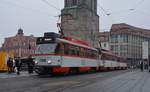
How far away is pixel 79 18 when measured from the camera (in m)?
110

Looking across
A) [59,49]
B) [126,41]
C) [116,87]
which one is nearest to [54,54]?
[59,49]

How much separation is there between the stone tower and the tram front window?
3102 inches

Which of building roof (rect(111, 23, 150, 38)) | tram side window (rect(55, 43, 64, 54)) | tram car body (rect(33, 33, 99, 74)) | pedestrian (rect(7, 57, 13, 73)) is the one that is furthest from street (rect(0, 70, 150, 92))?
building roof (rect(111, 23, 150, 38))

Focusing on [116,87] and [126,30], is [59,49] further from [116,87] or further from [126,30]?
[126,30]

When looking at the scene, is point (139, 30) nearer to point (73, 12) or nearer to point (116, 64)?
point (73, 12)

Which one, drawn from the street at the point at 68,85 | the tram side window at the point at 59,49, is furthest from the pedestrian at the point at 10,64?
the street at the point at 68,85

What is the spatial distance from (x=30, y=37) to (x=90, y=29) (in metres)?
46.7

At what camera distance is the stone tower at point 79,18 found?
4254 inches

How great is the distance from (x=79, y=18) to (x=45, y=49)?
272 ft

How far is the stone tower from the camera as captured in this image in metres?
108

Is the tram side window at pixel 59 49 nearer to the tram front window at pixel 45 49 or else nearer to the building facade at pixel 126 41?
the tram front window at pixel 45 49

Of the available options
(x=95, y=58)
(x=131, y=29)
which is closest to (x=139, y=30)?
(x=131, y=29)

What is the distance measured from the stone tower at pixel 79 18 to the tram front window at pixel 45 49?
78785 millimetres

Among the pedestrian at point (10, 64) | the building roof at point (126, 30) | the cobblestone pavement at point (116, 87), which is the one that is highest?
the building roof at point (126, 30)
